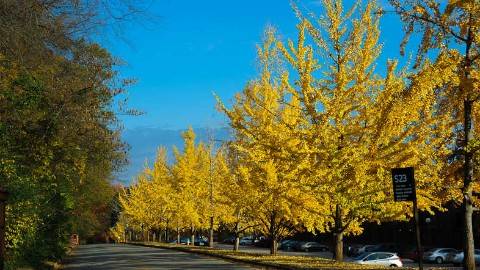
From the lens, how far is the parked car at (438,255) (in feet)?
153

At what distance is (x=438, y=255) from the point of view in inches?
1849

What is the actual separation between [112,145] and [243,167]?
355 inches

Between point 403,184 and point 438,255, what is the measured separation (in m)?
34.1

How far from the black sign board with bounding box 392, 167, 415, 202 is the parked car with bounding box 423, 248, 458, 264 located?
33.6 m

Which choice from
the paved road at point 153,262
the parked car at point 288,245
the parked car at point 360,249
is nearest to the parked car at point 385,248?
the parked car at point 360,249

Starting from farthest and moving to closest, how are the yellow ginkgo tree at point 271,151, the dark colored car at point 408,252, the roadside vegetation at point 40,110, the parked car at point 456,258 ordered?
the dark colored car at point 408,252
the parked car at point 456,258
the yellow ginkgo tree at point 271,151
the roadside vegetation at point 40,110

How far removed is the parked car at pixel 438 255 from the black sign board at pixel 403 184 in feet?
110

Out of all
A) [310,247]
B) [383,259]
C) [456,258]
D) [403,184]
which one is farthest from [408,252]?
[403,184]

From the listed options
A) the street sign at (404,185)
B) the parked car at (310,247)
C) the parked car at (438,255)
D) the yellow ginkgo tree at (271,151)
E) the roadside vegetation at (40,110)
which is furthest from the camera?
the parked car at (310,247)

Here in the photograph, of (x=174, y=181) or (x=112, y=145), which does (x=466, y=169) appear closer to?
(x=112, y=145)

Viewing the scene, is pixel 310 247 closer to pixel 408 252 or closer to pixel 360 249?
pixel 360 249

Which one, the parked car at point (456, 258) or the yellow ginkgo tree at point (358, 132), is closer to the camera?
the yellow ginkgo tree at point (358, 132)

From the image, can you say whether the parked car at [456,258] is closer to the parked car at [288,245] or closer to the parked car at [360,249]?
the parked car at [360,249]

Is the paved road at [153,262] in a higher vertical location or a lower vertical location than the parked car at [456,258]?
higher
